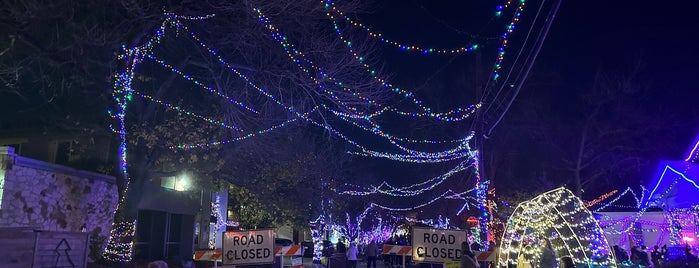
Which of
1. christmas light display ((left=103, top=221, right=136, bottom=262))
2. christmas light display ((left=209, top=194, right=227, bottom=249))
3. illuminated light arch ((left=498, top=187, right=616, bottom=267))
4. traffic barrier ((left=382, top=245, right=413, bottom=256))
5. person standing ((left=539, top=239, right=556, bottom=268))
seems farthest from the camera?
christmas light display ((left=209, top=194, right=227, bottom=249))

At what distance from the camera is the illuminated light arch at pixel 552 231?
1119cm

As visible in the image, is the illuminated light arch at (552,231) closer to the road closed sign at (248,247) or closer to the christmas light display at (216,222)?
the road closed sign at (248,247)

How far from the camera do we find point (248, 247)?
10953mm

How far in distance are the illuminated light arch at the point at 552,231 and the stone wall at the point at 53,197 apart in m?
11.0

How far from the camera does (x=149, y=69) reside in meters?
16.6

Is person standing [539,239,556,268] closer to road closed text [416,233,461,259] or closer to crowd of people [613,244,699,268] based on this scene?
road closed text [416,233,461,259]

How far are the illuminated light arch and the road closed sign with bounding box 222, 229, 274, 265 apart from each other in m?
4.97

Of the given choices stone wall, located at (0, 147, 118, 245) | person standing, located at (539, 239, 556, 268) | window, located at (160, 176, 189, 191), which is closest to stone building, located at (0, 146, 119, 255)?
stone wall, located at (0, 147, 118, 245)

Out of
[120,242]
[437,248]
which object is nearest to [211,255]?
[437,248]

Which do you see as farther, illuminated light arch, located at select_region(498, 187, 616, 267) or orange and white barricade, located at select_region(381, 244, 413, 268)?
orange and white barricade, located at select_region(381, 244, 413, 268)

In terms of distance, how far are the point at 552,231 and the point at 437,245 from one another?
13.0ft

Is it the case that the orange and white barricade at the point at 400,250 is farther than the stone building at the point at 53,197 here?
Yes

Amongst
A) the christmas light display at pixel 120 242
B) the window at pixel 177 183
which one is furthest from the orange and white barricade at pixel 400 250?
the window at pixel 177 183

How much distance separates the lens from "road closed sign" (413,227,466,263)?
35.1 feet
